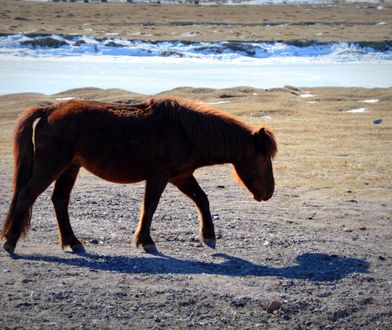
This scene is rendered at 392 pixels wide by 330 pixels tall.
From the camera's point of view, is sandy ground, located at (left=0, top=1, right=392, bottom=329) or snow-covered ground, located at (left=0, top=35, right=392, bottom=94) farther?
snow-covered ground, located at (left=0, top=35, right=392, bottom=94)

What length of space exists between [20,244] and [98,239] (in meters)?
1.14

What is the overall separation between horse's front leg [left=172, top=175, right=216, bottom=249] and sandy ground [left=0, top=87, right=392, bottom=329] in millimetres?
235

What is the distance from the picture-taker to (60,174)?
9719 mm

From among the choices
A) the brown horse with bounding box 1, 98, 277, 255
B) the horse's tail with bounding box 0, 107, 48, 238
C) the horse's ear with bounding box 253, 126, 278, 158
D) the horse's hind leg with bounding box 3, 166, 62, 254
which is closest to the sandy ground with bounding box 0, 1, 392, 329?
the horse's hind leg with bounding box 3, 166, 62, 254

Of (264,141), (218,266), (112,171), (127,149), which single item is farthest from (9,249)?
(264,141)

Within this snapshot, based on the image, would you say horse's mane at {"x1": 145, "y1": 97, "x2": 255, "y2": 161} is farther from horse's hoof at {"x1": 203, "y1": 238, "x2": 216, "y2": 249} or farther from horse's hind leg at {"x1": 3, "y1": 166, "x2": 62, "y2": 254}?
horse's hind leg at {"x1": 3, "y1": 166, "x2": 62, "y2": 254}

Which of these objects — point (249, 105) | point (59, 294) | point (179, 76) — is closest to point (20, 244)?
point (59, 294)

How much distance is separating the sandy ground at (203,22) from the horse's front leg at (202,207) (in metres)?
58.4

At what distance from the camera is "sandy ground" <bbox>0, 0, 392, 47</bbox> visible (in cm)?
7175

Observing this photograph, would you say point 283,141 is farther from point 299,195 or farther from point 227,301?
point 227,301

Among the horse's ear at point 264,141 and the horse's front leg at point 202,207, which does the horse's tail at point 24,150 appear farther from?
the horse's ear at point 264,141

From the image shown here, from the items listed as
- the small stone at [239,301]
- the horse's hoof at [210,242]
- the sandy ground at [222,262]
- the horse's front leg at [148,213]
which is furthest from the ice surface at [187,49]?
the small stone at [239,301]

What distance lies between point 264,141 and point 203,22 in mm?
82264

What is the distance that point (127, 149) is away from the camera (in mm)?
9953
